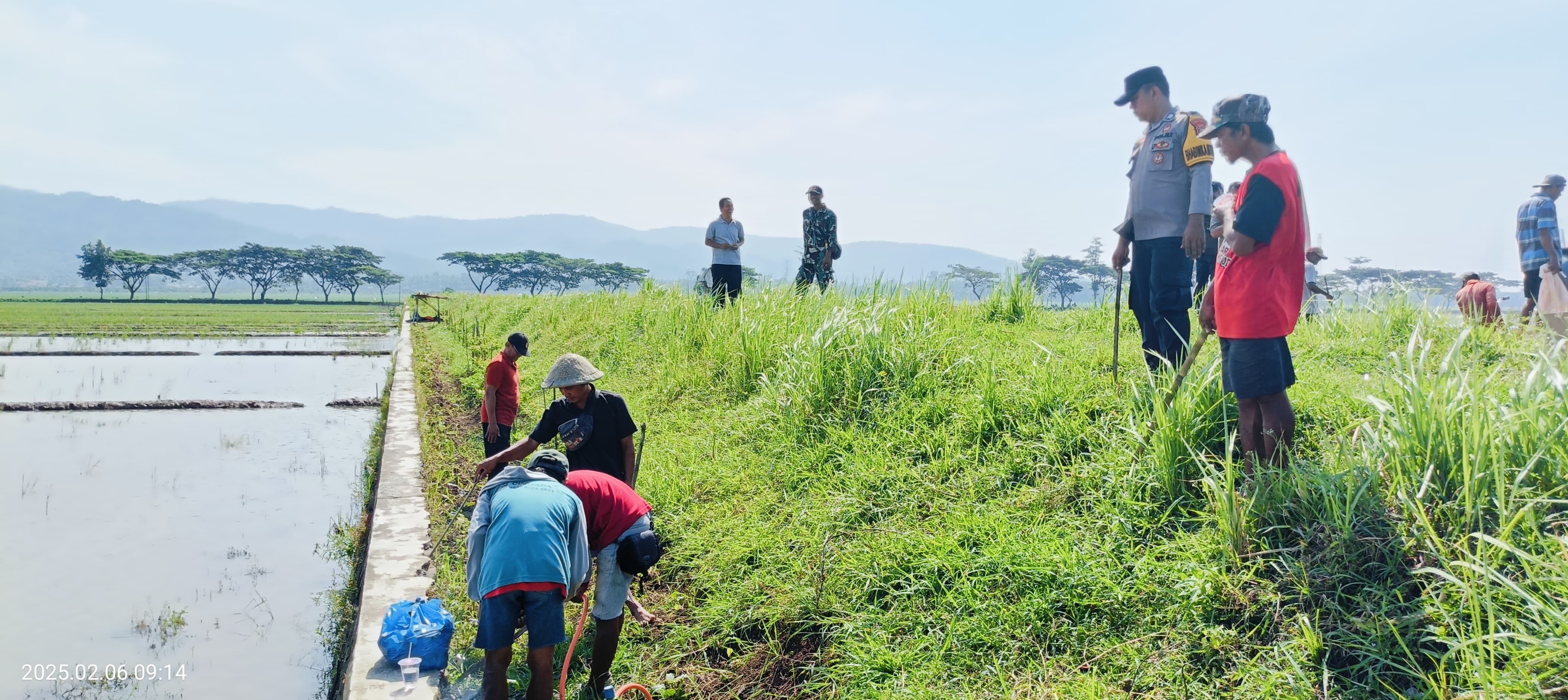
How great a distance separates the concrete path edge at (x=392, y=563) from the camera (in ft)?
12.1

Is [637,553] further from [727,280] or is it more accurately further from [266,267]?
[266,267]

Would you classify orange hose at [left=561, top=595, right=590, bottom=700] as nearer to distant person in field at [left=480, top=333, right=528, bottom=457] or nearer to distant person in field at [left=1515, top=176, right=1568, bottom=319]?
distant person in field at [left=480, top=333, right=528, bottom=457]

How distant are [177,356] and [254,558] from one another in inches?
762

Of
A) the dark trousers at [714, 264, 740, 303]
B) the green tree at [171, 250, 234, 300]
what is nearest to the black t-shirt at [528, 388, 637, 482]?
the dark trousers at [714, 264, 740, 303]

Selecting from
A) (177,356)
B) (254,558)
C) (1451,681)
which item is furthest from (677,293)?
(177,356)

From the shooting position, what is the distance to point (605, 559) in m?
3.57

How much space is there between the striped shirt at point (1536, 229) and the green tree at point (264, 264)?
116 meters

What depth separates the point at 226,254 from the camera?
339 ft

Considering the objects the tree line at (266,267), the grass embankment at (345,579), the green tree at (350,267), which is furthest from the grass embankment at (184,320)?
the green tree at (350,267)

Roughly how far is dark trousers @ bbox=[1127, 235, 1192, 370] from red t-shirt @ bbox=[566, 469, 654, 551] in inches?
106

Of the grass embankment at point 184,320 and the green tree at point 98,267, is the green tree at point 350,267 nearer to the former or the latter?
the green tree at point 98,267

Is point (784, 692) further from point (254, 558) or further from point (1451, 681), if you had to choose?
point (254, 558)

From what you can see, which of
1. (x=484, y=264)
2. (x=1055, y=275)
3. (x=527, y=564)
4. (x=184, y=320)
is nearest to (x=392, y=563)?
(x=527, y=564)

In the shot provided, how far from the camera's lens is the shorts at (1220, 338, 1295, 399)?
123 inches
